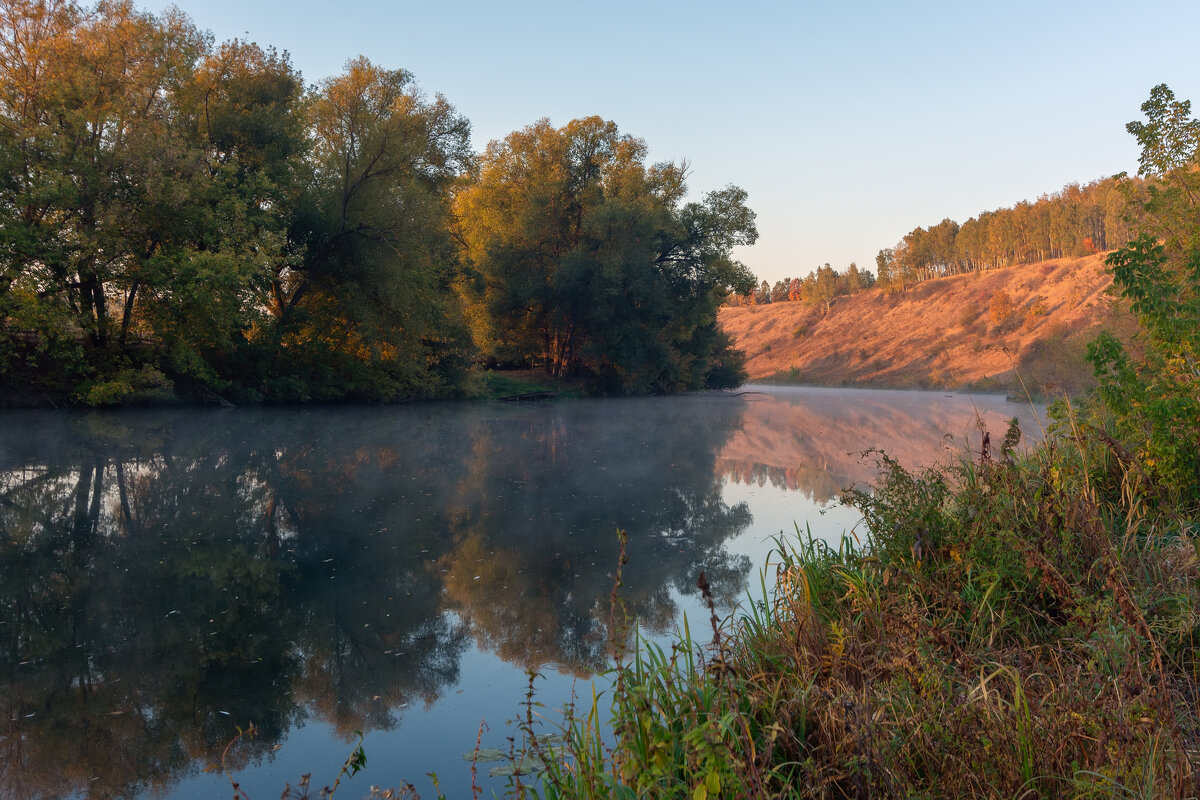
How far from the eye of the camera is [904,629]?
12.9 feet

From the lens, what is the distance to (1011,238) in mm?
79250

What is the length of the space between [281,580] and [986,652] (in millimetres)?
6086

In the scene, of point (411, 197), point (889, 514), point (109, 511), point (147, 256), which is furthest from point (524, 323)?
point (889, 514)

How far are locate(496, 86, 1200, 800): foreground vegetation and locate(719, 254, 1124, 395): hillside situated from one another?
125ft

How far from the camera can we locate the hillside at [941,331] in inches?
2143

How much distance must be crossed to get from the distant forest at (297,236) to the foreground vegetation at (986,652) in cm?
2155

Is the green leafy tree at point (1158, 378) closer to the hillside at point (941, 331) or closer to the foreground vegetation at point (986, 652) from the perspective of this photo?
the foreground vegetation at point (986, 652)

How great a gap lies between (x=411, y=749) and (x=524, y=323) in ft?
123

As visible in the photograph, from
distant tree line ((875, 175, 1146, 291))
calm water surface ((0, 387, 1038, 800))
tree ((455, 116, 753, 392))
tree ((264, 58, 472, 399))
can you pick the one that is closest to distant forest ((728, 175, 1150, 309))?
distant tree line ((875, 175, 1146, 291))

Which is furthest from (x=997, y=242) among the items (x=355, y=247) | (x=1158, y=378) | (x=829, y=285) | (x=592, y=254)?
(x=1158, y=378)

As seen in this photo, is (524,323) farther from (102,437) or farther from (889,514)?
(889,514)

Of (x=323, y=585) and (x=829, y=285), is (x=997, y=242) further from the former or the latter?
(x=323, y=585)

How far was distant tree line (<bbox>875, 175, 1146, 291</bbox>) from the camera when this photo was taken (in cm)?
A: 7250

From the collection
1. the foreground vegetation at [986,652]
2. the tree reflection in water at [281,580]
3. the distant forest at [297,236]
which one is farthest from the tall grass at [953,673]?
the distant forest at [297,236]
